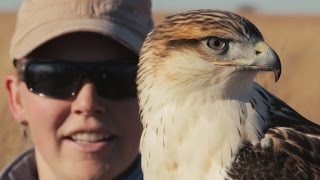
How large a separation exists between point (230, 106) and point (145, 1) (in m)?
1.41

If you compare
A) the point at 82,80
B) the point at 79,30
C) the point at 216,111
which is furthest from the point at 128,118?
the point at 216,111

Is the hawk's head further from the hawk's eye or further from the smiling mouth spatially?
the smiling mouth

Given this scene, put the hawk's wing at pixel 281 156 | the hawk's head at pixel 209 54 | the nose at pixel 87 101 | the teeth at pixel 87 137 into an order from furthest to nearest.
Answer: the teeth at pixel 87 137 → the nose at pixel 87 101 → the hawk's head at pixel 209 54 → the hawk's wing at pixel 281 156

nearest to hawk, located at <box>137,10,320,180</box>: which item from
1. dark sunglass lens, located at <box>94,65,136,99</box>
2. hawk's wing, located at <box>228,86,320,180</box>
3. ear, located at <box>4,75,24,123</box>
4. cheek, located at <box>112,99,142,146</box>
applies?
hawk's wing, located at <box>228,86,320,180</box>

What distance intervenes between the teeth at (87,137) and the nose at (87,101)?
0.14 m

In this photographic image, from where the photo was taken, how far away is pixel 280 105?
4.55 meters

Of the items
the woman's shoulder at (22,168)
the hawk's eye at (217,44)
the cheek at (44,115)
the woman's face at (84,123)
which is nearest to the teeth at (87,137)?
the woman's face at (84,123)

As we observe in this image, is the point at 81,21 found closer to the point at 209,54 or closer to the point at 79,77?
the point at 79,77

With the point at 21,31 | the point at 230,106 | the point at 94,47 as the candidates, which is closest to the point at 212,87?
the point at 230,106

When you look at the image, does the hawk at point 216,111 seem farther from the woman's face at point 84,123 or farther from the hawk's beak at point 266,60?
the woman's face at point 84,123

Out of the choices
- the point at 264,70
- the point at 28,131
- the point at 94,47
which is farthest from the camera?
the point at 28,131

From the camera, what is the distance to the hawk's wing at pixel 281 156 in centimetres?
427

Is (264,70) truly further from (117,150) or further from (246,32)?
(117,150)

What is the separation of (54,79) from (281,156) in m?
1.50
